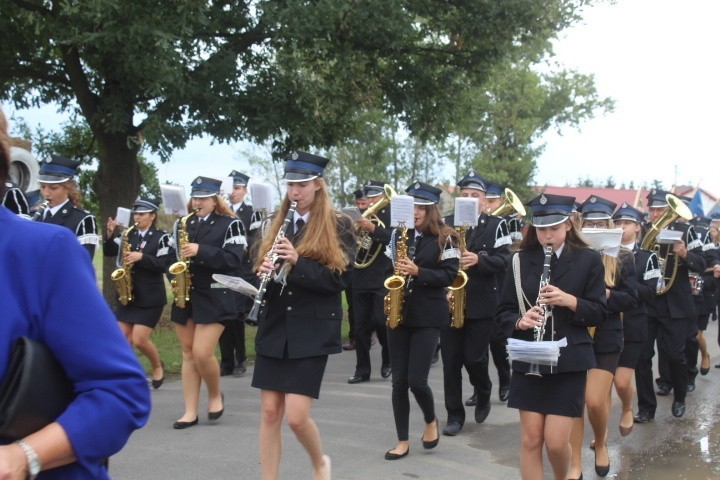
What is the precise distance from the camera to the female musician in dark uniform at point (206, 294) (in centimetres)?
814

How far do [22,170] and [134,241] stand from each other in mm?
1478

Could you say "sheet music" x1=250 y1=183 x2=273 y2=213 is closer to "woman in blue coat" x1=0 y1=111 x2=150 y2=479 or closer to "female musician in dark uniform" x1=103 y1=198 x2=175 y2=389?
"female musician in dark uniform" x1=103 y1=198 x2=175 y2=389

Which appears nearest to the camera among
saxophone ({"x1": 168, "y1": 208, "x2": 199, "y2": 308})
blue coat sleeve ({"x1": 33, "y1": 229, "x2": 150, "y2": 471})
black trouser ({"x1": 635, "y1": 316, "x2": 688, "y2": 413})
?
blue coat sleeve ({"x1": 33, "y1": 229, "x2": 150, "y2": 471})

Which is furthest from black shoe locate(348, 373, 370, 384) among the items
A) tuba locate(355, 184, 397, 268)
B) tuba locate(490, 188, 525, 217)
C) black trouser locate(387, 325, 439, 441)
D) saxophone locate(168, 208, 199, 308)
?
black trouser locate(387, 325, 439, 441)

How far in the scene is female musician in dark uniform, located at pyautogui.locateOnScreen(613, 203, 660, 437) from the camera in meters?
8.04

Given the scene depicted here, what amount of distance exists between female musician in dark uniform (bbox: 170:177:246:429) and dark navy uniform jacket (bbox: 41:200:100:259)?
0.74m

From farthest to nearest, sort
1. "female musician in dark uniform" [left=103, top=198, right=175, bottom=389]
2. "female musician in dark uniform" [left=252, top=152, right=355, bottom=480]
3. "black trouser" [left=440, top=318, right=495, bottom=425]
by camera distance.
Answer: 1. "female musician in dark uniform" [left=103, top=198, right=175, bottom=389]
2. "black trouser" [left=440, top=318, right=495, bottom=425]
3. "female musician in dark uniform" [left=252, top=152, right=355, bottom=480]

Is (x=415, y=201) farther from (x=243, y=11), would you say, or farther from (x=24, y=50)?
(x=24, y=50)

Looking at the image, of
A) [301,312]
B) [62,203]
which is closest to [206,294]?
[62,203]

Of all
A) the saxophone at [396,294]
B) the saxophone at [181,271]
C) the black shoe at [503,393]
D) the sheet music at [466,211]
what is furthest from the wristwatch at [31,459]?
the black shoe at [503,393]

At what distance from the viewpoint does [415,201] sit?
25.1 feet

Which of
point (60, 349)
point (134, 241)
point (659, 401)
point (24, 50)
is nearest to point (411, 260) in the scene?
point (134, 241)

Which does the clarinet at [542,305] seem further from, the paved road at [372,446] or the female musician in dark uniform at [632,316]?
the female musician in dark uniform at [632,316]

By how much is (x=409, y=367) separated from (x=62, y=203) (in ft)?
10.9
